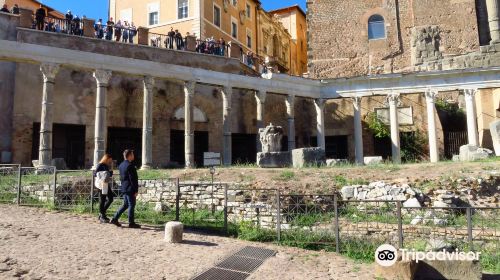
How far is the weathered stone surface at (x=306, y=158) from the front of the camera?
1550 cm

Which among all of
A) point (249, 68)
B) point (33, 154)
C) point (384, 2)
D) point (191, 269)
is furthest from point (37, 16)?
point (384, 2)

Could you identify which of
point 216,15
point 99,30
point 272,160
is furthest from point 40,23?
point 272,160

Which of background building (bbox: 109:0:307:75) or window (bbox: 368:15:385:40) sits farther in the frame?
background building (bbox: 109:0:307:75)

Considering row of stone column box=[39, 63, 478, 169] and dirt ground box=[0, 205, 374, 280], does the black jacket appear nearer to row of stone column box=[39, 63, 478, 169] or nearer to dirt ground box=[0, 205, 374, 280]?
dirt ground box=[0, 205, 374, 280]

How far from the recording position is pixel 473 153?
1697 cm

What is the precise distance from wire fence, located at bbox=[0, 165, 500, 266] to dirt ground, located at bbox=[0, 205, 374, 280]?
69 cm

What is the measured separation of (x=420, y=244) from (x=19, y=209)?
9.28 m

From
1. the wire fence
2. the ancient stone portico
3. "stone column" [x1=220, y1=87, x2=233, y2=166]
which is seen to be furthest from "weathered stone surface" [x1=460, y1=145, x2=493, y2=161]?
"stone column" [x1=220, y1=87, x2=233, y2=166]

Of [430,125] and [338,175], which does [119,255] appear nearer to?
[338,175]

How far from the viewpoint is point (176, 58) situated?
2219 centimetres

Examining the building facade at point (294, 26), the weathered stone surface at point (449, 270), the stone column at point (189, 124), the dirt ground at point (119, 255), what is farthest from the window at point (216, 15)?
the weathered stone surface at point (449, 270)

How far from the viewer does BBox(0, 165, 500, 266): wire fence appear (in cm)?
791

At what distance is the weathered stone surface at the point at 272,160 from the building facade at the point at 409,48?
27.9 feet

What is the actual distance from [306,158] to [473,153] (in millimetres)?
7711
